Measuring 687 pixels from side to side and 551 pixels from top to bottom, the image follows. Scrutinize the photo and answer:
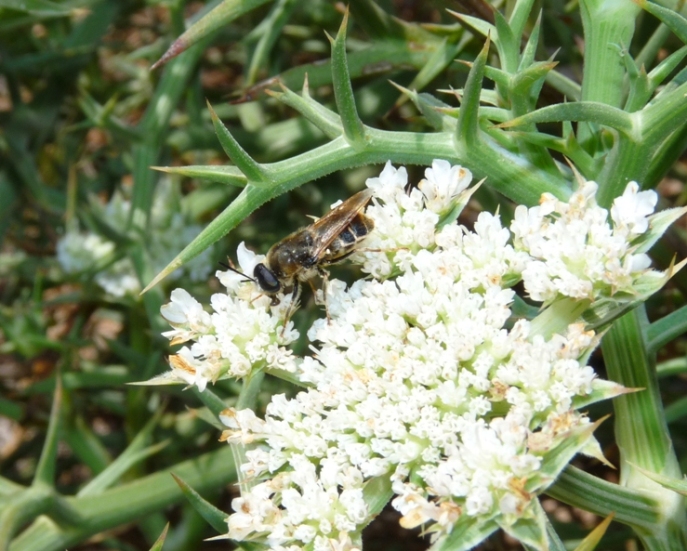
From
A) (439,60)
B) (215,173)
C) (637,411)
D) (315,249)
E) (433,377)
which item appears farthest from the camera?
(439,60)

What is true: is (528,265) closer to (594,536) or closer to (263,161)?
(594,536)

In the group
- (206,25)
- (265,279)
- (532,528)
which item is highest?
(206,25)

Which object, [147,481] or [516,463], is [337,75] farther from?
[147,481]

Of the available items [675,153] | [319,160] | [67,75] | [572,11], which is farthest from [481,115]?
[67,75]

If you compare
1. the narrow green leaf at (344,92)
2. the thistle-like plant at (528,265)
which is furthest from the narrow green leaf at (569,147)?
the narrow green leaf at (344,92)

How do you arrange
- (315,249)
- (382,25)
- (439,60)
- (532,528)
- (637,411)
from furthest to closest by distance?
(382,25) < (439,60) < (315,249) < (637,411) < (532,528)

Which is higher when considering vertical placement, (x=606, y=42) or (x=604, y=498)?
(x=606, y=42)

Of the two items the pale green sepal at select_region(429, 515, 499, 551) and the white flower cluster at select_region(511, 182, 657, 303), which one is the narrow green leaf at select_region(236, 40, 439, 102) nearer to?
the white flower cluster at select_region(511, 182, 657, 303)

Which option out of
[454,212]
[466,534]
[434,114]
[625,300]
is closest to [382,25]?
[434,114]
